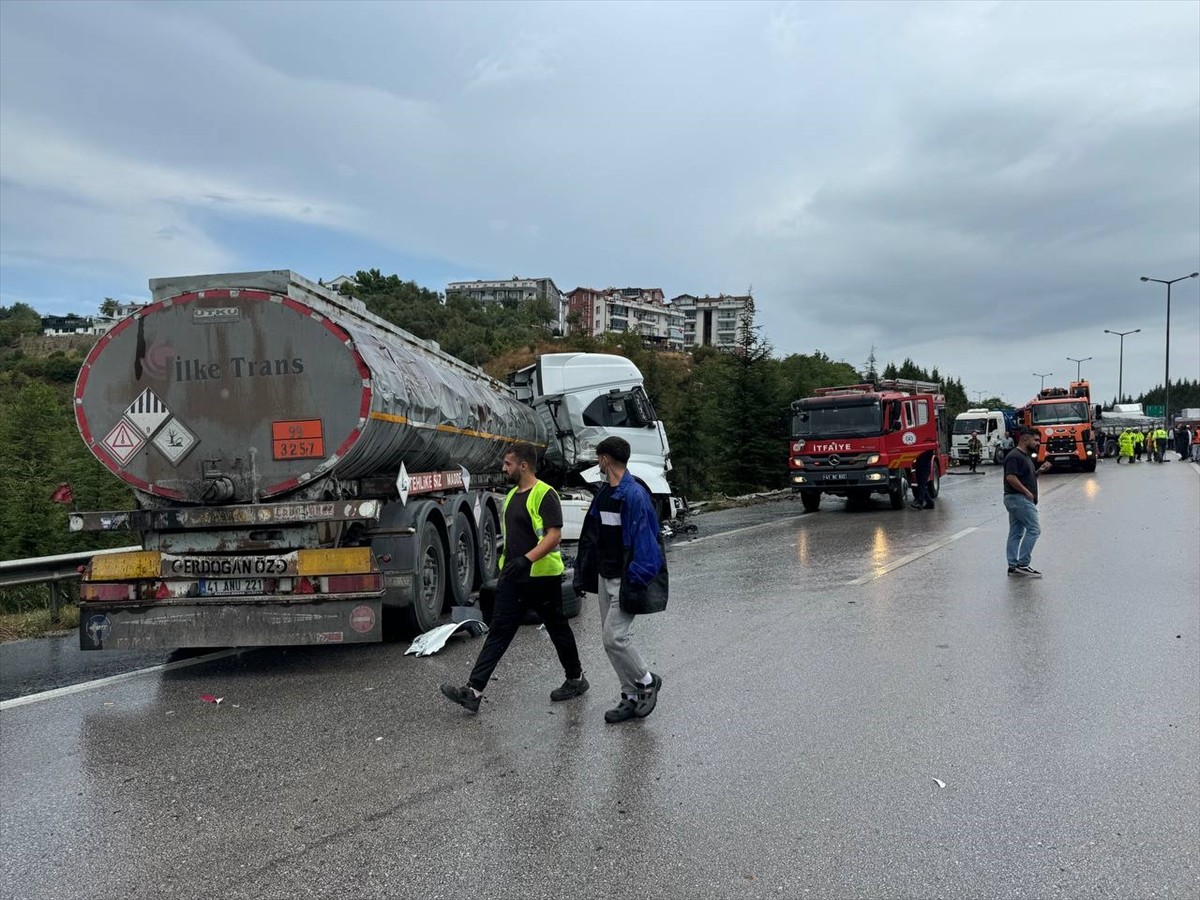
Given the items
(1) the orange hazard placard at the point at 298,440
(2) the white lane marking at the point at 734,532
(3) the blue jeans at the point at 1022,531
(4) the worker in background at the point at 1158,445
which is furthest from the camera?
(4) the worker in background at the point at 1158,445

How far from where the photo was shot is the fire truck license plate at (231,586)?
658 centimetres

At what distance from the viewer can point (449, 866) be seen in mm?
3395

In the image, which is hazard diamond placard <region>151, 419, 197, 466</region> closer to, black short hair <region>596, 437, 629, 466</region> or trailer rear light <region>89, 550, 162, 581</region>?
trailer rear light <region>89, 550, 162, 581</region>

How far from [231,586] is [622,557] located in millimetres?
3294

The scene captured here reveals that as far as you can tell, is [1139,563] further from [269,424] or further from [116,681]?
[116,681]

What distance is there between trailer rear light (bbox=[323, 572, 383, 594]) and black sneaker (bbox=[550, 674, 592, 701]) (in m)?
1.69

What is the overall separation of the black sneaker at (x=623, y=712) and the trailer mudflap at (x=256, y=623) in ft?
7.08

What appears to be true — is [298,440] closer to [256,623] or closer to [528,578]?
[256,623]

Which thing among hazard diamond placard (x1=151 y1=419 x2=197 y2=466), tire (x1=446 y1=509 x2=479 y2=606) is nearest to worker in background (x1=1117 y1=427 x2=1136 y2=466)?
tire (x1=446 y1=509 x2=479 y2=606)

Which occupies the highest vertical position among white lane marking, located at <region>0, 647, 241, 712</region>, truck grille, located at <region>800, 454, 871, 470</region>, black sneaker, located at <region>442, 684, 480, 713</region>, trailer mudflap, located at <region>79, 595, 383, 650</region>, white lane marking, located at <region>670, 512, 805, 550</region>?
truck grille, located at <region>800, 454, 871, 470</region>

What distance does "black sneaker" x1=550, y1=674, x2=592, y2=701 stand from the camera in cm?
559

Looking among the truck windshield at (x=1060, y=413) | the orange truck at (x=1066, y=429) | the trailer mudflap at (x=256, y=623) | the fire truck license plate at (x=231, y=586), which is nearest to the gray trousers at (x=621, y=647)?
the trailer mudflap at (x=256, y=623)

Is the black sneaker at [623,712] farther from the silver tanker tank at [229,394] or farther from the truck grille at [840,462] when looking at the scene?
the truck grille at [840,462]

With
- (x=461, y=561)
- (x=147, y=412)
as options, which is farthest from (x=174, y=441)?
(x=461, y=561)
